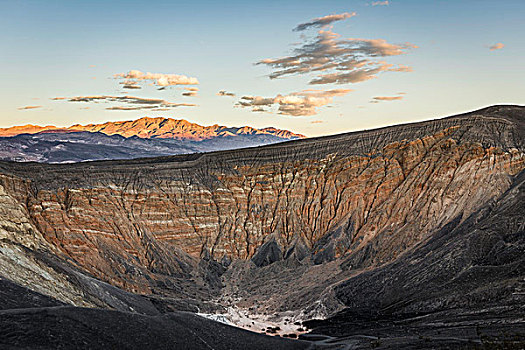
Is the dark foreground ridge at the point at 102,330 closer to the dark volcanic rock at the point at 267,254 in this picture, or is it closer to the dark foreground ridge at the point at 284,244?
the dark foreground ridge at the point at 284,244

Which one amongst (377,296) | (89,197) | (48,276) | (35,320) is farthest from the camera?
(89,197)

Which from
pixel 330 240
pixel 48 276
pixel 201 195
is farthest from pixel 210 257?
pixel 48 276

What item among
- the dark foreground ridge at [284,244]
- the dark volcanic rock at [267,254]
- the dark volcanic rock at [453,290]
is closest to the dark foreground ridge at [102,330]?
the dark foreground ridge at [284,244]

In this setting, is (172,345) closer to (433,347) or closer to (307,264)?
(433,347)

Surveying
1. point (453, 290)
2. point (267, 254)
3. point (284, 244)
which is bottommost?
point (267, 254)

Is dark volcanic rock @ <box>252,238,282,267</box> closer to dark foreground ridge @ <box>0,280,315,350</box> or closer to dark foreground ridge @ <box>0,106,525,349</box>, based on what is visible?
dark foreground ridge @ <box>0,106,525,349</box>

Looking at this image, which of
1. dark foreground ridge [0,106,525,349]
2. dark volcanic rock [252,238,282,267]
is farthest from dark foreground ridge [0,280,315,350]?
dark volcanic rock [252,238,282,267]

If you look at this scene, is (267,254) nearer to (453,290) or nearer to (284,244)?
(284,244)

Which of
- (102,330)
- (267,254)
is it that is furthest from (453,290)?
(102,330)
